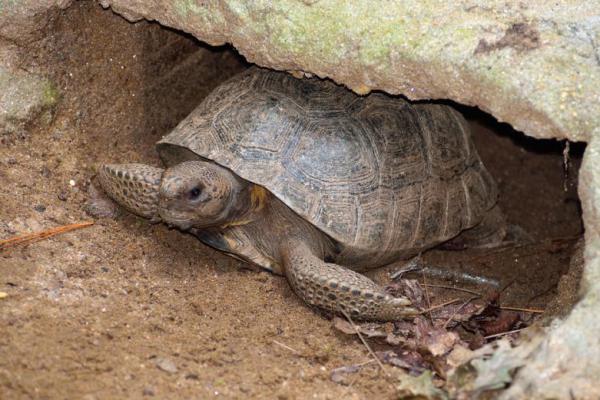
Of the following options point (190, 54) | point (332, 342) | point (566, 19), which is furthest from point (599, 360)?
point (190, 54)

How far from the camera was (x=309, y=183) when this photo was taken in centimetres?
443

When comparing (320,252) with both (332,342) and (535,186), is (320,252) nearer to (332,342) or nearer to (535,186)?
(332,342)

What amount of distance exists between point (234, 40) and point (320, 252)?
141 centimetres

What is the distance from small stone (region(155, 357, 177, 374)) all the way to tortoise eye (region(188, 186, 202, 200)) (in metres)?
1.16

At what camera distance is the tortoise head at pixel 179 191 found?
4.37 meters

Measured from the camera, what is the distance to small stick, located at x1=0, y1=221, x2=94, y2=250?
13.1 ft

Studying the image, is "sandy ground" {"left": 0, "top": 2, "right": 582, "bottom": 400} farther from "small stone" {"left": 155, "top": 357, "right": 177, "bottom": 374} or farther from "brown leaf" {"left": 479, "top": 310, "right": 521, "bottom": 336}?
"brown leaf" {"left": 479, "top": 310, "right": 521, "bottom": 336}

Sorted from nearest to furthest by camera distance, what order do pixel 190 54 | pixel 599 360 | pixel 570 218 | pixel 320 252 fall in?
pixel 599 360
pixel 320 252
pixel 190 54
pixel 570 218

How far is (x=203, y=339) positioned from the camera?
379cm

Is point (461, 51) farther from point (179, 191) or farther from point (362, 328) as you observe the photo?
point (179, 191)

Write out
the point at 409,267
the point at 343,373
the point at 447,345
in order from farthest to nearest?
the point at 409,267, the point at 447,345, the point at 343,373

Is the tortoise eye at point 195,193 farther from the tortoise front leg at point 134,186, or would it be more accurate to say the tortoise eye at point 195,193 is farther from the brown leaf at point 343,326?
the brown leaf at point 343,326

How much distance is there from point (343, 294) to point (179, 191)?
1118 millimetres

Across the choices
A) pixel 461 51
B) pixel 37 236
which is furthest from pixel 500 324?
pixel 37 236
